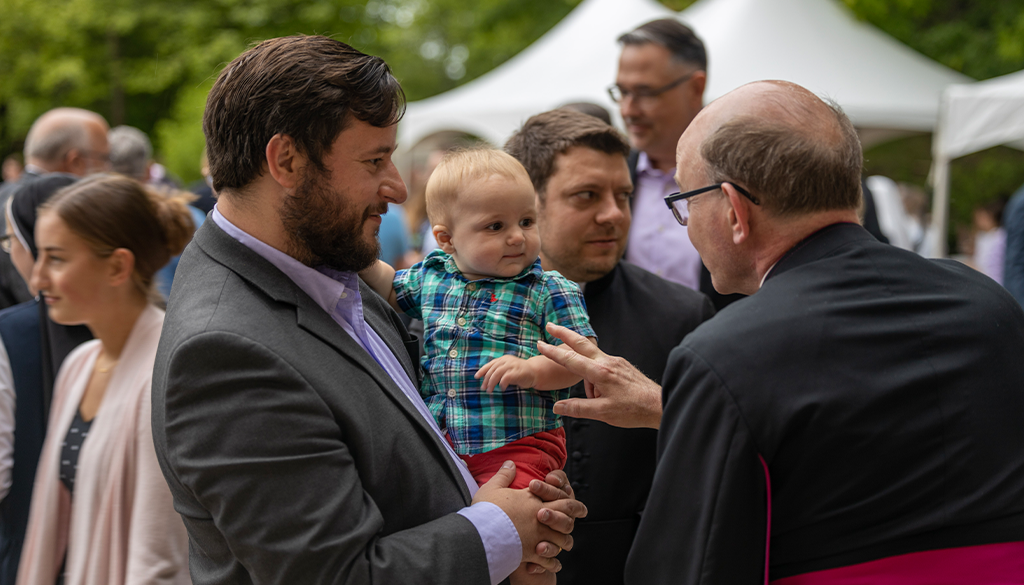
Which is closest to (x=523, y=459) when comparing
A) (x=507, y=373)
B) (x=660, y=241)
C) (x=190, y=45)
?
(x=507, y=373)

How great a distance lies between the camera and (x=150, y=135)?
835 inches

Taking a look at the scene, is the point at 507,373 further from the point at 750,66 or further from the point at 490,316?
the point at 750,66

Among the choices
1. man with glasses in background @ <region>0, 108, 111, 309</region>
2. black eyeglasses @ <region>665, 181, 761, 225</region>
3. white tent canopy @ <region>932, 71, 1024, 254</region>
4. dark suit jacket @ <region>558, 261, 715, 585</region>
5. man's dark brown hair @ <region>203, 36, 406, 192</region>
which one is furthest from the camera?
white tent canopy @ <region>932, 71, 1024, 254</region>

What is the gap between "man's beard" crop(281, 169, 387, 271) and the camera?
1763 millimetres

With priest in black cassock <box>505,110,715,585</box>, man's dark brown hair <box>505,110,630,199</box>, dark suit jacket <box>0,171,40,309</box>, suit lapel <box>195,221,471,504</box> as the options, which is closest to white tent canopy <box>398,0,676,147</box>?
dark suit jacket <box>0,171,40,309</box>

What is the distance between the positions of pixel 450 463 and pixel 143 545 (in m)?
1.11

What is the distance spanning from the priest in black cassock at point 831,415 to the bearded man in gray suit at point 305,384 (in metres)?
0.45

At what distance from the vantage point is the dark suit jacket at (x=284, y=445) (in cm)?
153

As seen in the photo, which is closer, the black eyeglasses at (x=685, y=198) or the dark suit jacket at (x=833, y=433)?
the dark suit jacket at (x=833, y=433)

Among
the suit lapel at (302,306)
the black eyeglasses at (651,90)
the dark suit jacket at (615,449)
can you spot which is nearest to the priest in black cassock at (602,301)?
the dark suit jacket at (615,449)

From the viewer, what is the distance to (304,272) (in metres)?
1.80

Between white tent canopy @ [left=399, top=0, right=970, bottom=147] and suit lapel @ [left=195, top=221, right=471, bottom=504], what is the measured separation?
767cm

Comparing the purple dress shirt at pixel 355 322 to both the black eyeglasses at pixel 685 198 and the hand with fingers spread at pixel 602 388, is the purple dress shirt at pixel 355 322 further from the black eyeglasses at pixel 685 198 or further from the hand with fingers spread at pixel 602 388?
the black eyeglasses at pixel 685 198

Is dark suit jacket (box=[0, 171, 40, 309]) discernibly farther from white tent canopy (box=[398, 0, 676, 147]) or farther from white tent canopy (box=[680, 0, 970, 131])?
white tent canopy (box=[680, 0, 970, 131])
